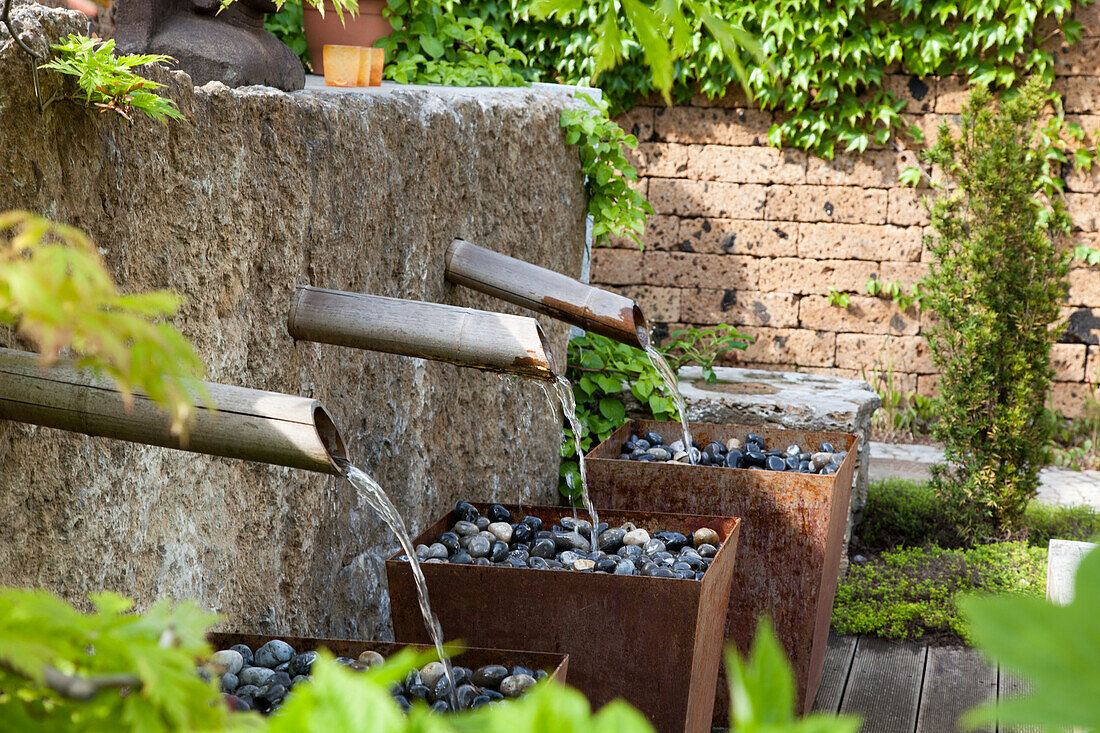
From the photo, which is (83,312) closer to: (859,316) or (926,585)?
Result: (926,585)

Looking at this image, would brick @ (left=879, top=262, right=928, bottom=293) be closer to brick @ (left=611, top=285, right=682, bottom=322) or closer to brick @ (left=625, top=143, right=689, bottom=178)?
brick @ (left=611, top=285, right=682, bottom=322)

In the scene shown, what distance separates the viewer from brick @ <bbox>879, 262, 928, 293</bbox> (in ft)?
20.0

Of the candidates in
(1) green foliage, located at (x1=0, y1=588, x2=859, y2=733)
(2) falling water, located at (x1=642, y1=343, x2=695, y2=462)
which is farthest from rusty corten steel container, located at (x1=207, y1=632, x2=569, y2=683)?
(2) falling water, located at (x1=642, y1=343, x2=695, y2=462)

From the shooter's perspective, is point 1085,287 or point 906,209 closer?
point 1085,287

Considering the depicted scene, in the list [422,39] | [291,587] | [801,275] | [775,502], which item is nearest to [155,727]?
[291,587]

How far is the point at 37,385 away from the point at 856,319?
225 inches

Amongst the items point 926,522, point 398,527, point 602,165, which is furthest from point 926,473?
point 398,527

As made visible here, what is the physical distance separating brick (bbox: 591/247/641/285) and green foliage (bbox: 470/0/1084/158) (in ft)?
3.06

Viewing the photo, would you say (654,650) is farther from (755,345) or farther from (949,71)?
(949,71)

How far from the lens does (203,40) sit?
1.93 metres

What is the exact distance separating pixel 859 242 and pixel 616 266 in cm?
154

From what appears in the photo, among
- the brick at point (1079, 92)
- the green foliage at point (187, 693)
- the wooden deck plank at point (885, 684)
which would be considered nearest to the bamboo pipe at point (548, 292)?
the wooden deck plank at point (885, 684)

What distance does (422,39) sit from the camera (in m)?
4.36

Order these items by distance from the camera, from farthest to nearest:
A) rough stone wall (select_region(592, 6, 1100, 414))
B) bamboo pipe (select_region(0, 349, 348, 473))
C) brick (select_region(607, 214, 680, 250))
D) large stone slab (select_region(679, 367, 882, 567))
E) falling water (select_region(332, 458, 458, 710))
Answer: brick (select_region(607, 214, 680, 250)), rough stone wall (select_region(592, 6, 1100, 414)), large stone slab (select_region(679, 367, 882, 567)), falling water (select_region(332, 458, 458, 710)), bamboo pipe (select_region(0, 349, 348, 473))
